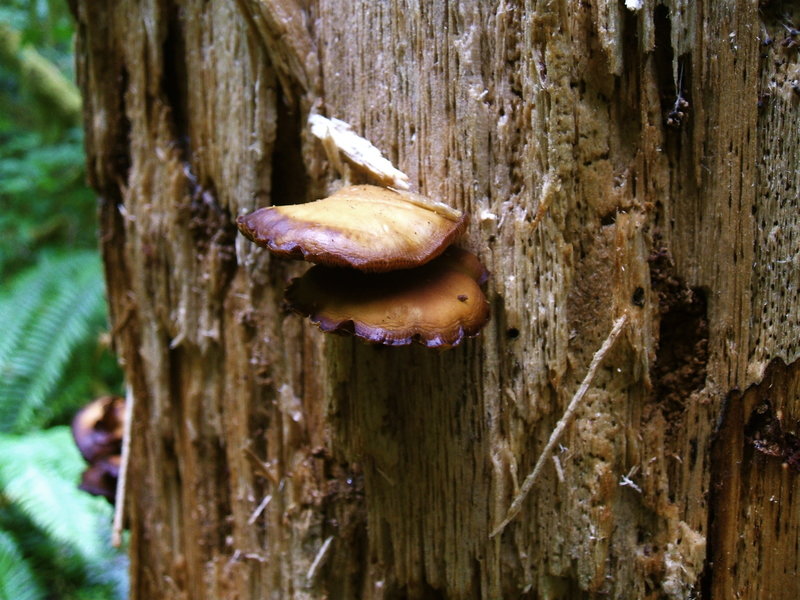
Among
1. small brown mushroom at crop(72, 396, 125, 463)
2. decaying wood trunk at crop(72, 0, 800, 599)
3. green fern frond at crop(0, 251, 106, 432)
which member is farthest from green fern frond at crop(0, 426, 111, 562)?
decaying wood trunk at crop(72, 0, 800, 599)

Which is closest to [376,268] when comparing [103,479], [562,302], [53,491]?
[562,302]

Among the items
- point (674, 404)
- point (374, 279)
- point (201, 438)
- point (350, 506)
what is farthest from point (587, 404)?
point (201, 438)

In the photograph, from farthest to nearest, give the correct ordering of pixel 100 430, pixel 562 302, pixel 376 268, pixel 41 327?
pixel 41 327, pixel 100 430, pixel 562 302, pixel 376 268

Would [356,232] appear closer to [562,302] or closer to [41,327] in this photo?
[562,302]

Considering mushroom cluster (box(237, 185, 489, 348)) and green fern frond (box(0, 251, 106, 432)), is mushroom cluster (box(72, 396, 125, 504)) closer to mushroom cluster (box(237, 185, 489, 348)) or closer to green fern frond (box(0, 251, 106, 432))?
mushroom cluster (box(237, 185, 489, 348))

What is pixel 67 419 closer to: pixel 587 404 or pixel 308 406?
pixel 308 406

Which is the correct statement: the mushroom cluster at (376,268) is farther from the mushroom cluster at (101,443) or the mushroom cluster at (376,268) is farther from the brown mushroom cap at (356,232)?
the mushroom cluster at (101,443)
